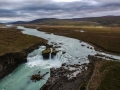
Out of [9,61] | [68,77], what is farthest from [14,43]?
[68,77]

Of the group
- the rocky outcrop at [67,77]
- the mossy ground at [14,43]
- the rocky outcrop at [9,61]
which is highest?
the mossy ground at [14,43]

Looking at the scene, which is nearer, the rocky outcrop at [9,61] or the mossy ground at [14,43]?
the rocky outcrop at [9,61]

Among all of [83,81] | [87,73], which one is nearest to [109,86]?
[83,81]

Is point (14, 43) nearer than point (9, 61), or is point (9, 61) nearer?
point (9, 61)

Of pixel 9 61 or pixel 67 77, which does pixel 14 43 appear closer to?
pixel 9 61

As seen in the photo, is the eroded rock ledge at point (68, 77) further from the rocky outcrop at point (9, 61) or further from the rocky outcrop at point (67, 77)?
the rocky outcrop at point (9, 61)

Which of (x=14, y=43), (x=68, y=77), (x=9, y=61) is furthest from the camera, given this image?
(x=14, y=43)

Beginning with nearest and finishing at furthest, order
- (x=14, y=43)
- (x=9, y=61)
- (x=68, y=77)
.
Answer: (x=68, y=77) < (x=9, y=61) < (x=14, y=43)

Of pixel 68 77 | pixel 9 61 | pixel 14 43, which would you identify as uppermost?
pixel 14 43

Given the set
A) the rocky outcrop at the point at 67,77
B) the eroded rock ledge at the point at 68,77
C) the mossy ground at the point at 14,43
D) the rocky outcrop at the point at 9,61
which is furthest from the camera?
the mossy ground at the point at 14,43

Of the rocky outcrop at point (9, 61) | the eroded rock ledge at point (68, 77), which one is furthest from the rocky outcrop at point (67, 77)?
the rocky outcrop at point (9, 61)

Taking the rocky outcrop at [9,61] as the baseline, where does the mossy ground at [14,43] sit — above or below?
above
